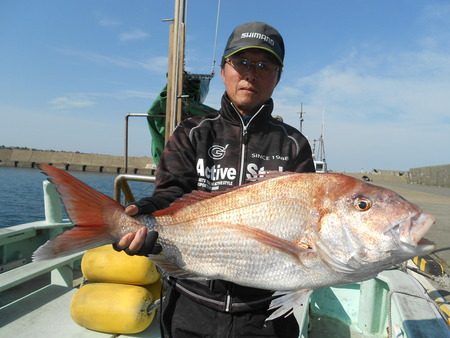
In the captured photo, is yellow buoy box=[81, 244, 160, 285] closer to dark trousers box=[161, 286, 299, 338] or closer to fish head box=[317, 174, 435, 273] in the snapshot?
dark trousers box=[161, 286, 299, 338]

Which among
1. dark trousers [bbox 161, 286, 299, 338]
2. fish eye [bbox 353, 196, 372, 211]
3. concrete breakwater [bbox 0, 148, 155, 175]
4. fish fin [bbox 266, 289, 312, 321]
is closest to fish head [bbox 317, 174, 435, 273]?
fish eye [bbox 353, 196, 372, 211]

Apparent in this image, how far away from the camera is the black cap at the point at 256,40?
233cm

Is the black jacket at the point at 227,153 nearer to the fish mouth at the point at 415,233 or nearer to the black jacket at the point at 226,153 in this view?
the black jacket at the point at 226,153

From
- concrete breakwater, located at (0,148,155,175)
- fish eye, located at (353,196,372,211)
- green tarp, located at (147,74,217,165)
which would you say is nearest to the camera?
fish eye, located at (353,196,372,211)

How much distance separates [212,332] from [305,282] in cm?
74

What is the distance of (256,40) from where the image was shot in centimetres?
233

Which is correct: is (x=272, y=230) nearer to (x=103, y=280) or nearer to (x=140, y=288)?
(x=140, y=288)

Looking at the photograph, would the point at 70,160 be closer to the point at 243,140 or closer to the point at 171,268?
the point at 243,140

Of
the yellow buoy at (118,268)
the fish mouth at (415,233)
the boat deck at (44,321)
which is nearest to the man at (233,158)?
the fish mouth at (415,233)

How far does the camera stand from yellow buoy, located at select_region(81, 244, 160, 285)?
363 centimetres

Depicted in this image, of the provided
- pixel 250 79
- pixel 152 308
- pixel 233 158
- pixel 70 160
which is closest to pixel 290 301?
pixel 233 158

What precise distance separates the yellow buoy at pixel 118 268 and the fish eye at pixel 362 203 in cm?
241

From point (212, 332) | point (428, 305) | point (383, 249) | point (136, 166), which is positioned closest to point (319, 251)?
point (383, 249)

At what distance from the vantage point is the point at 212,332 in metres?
2.19
